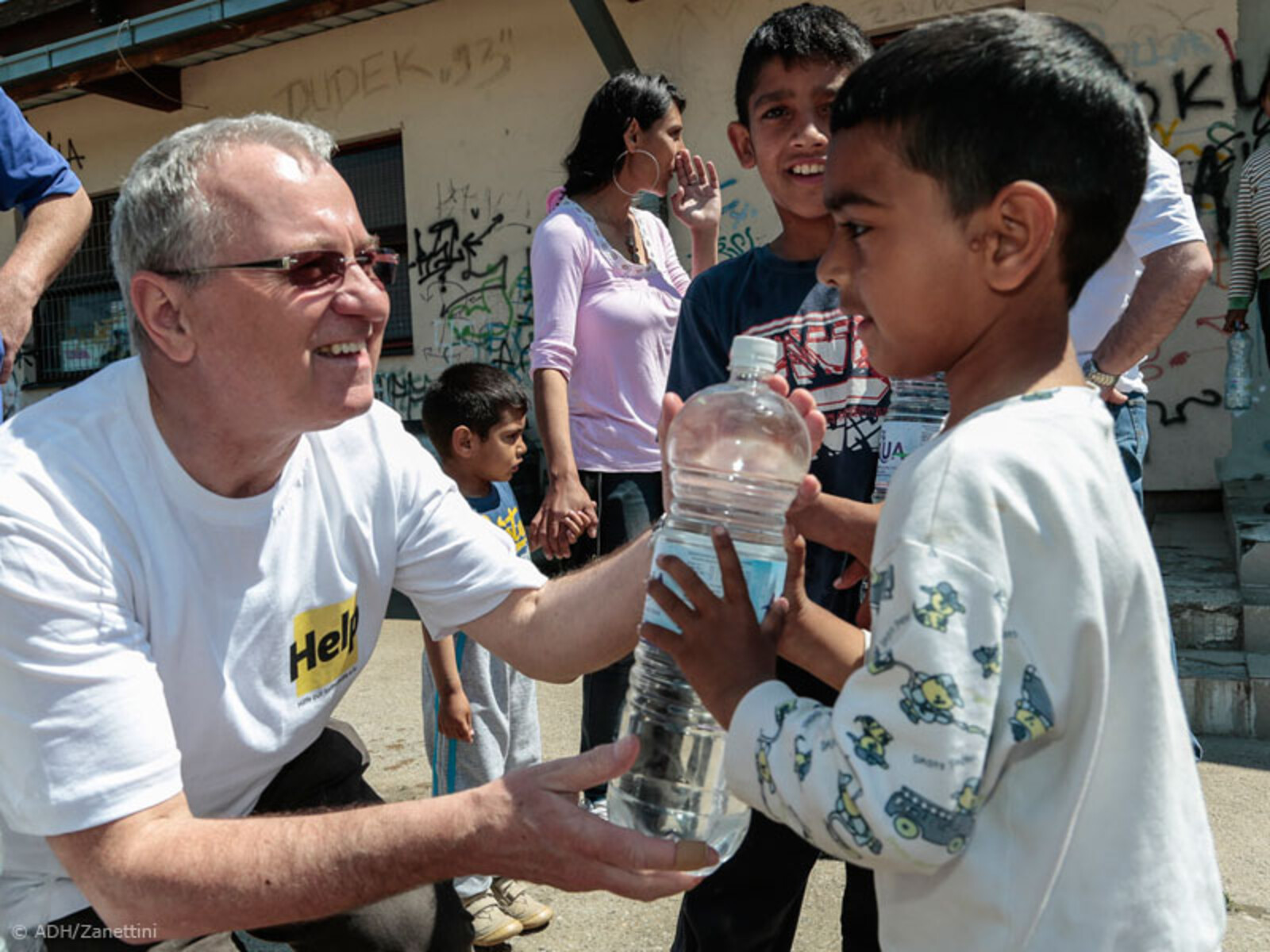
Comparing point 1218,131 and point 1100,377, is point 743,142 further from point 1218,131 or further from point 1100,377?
point 1218,131

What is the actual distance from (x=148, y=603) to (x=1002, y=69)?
4.94ft

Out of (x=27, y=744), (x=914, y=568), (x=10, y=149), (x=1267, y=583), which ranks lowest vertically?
(x=1267, y=583)

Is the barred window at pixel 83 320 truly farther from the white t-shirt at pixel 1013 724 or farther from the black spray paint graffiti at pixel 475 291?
the white t-shirt at pixel 1013 724

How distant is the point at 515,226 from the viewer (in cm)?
872

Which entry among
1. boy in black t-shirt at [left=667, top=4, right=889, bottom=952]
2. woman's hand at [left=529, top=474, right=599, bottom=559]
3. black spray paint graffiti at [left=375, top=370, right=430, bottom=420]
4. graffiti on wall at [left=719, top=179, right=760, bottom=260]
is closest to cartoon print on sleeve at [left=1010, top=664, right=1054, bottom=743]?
boy in black t-shirt at [left=667, top=4, right=889, bottom=952]

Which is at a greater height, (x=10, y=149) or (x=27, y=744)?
(x=10, y=149)

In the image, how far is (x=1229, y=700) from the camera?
4.31 meters

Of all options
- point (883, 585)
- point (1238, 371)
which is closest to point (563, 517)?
point (883, 585)

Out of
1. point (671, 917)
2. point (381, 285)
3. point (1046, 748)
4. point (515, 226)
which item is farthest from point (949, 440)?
point (515, 226)

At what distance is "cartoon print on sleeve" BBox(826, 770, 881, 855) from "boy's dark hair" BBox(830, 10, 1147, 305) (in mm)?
646

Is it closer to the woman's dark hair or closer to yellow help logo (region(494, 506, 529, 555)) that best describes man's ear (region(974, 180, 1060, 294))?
yellow help logo (region(494, 506, 529, 555))

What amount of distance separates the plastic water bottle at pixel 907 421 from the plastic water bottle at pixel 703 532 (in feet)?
0.58

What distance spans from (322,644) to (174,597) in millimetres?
A: 318

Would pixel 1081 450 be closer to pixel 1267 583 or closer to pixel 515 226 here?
pixel 1267 583
